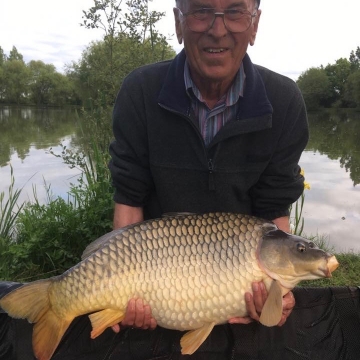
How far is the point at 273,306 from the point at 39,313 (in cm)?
62

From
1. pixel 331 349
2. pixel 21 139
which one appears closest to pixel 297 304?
pixel 331 349

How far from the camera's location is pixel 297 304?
1.50 m

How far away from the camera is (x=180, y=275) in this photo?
1.11m

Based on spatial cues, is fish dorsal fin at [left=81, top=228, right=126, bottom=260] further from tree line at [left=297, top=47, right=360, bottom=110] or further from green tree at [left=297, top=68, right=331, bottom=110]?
green tree at [left=297, top=68, right=331, bottom=110]

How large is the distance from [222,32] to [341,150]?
293 inches

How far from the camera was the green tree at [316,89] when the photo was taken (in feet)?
109

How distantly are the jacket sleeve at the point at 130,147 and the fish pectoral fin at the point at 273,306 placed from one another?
0.63 meters

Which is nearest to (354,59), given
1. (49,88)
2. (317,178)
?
(49,88)

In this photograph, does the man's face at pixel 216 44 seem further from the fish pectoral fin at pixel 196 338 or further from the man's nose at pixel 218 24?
the fish pectoral fin at pixel 196 338

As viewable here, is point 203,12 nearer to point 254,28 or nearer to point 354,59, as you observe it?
point 254,28

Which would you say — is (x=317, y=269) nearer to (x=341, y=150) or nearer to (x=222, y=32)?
(x=222, y=32)

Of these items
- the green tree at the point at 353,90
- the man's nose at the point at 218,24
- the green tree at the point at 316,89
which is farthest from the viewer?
the green tree at the point at 316,89

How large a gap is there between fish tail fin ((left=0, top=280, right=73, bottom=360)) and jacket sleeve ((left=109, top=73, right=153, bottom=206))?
1.58 feet

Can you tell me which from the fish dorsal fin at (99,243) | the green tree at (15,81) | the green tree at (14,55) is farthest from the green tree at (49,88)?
the fish dorsal fin at (99,243)
